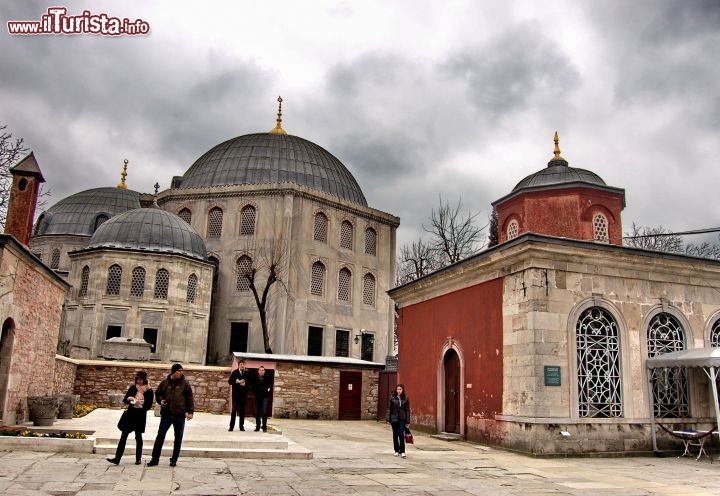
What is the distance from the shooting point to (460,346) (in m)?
14.1

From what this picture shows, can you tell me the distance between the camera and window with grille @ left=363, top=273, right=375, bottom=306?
33906 millimetres

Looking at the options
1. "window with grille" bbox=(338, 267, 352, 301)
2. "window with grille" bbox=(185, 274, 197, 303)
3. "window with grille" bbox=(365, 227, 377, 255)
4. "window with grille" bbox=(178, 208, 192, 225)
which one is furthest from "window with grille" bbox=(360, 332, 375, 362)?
"window with grille" bbox=(178, 208, 192, 225)

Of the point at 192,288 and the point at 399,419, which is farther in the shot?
the point at 192,288

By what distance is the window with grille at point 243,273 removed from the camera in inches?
1235

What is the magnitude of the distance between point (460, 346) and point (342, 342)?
1859cm

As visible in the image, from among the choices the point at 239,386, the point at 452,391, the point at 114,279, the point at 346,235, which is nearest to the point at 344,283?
the point at 346,235

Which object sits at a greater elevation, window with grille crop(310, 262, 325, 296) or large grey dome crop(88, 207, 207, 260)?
large grey dome crop(88, 207, 207, 260)

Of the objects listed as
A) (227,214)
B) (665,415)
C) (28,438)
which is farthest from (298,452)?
(227,214)

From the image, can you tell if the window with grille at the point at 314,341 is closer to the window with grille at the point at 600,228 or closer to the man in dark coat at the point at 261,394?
the window with grille at the point at 600,228

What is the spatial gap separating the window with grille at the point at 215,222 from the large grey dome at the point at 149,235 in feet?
10.2

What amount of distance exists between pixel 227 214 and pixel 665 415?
2458cm

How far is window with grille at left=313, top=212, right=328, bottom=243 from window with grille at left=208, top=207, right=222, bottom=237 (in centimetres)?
510

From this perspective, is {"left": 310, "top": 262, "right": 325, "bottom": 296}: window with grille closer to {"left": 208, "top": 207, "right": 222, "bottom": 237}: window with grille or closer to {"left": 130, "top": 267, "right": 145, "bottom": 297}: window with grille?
{"left": 208, "top": 207, "right": 222, "bottom": 237}: window with grille

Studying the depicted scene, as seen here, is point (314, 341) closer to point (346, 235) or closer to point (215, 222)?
point (346, 235)
